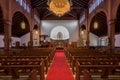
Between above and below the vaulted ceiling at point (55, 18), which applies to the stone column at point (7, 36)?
below

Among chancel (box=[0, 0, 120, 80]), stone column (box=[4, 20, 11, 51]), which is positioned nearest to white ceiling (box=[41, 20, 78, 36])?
chancel (box=[0, 0, 120, 80])

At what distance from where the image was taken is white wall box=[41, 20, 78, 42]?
40.4 metres

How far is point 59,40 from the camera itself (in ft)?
131

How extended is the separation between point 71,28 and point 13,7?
72.9 ft

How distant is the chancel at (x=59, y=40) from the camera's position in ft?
22.0

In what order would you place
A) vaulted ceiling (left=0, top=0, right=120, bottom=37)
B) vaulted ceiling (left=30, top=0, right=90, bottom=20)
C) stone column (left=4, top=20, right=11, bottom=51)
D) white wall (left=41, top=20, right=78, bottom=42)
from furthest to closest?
white wall (left=41, top=20, right=78, bottom=42)
vaulted ceiling (left=30, top=0, right=90, bottom=20)
vaulted ceiling (left=0, top=0, right=120, bottom=37)
stone column (left=4, top=20, right=11, bottom=51)

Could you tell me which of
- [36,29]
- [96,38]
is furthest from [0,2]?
[96,38]

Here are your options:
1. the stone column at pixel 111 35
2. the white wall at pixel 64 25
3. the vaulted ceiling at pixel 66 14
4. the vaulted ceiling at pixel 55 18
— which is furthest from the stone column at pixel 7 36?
the white wall at pixel 64 25

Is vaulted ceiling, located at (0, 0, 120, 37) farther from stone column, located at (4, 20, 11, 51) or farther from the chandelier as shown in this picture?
the chandelier

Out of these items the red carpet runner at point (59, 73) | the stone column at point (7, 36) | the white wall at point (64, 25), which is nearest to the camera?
the red carpet runner at point (59, 73)

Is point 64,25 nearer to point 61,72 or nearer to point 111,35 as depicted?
point 111,35

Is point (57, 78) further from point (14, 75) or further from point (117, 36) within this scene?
point (117, 36)

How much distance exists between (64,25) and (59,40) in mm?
3229

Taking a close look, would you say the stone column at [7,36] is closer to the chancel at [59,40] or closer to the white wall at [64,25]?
the chancel at [59,40]
